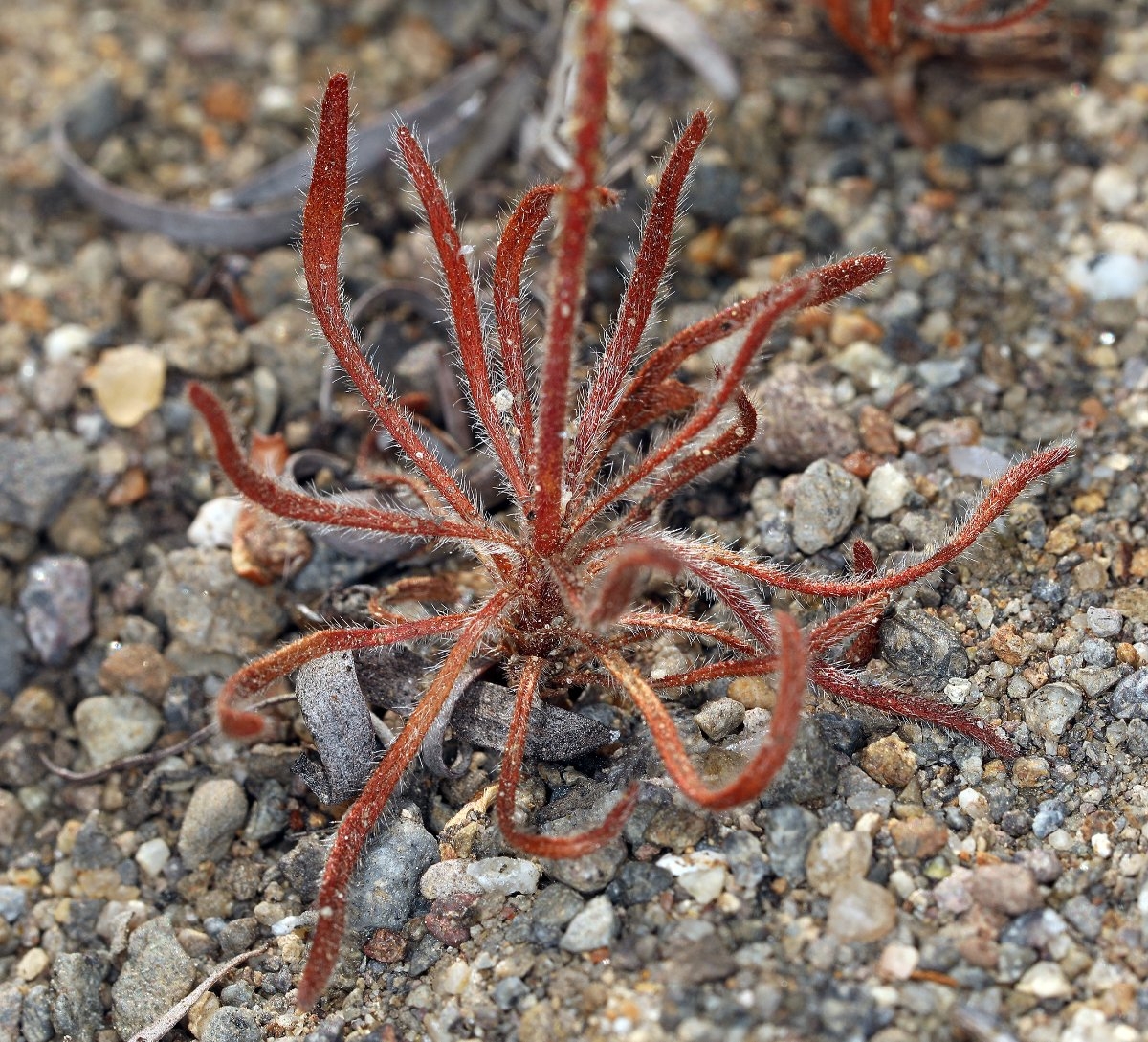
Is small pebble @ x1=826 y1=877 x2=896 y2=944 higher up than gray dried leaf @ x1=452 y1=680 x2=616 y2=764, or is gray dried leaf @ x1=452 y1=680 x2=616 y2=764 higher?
gray dried leaf @ x1=452 y1=680 x2=616 y2=764

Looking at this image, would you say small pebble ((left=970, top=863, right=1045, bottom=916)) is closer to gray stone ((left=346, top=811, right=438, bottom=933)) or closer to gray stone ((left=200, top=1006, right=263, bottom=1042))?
gray stone ((left=346, top=811, right=438, bottom=933))

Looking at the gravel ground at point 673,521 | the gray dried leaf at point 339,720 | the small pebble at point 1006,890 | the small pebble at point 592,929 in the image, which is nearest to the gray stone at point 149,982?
the gravel ground at point 673,521

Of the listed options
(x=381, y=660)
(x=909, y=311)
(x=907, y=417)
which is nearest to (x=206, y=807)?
(x=381, y=660)

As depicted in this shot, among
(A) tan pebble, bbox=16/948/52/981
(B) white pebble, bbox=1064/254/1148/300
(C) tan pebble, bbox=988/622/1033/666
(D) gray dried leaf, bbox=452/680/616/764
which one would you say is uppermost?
(B) white pebble, bbox=1064/254/1148/300

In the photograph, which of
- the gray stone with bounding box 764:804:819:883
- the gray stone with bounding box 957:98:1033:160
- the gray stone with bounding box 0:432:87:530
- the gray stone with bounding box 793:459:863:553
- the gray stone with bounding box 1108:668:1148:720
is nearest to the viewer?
the gray stone with bounding box 764:804:819:883

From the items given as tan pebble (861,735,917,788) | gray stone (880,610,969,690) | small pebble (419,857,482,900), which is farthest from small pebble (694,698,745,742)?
small pebble (419,857,482,900)

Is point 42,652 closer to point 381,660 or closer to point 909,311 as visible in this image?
point 381,660

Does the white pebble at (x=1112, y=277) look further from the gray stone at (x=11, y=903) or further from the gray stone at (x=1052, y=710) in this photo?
the gray stone at (x=11, y=903)
